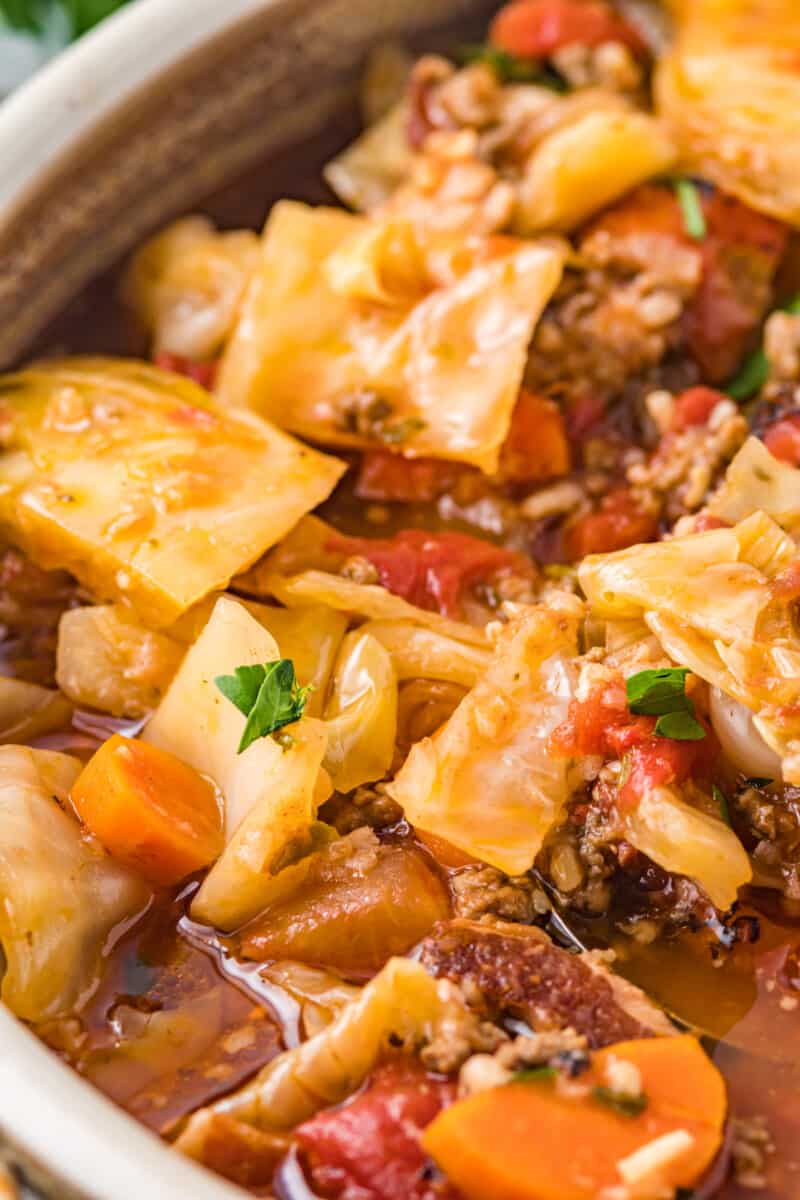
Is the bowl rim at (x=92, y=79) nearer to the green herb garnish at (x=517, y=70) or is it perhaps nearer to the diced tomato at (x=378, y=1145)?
the green herb garnish at (x=517, y=70)

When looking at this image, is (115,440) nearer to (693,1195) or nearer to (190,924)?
(190,924)

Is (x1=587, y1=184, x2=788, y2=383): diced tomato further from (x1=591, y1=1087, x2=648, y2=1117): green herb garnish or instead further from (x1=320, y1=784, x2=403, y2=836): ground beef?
(x1=591, y1=1087, x2=648, y2=1117): green herb garnish

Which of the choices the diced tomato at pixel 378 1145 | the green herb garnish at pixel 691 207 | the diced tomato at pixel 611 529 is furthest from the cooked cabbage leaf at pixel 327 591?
the green herb garnish at pixel 691 207

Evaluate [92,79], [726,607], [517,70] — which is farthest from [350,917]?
[517,70]

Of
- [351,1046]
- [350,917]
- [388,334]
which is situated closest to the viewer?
[351,1046]

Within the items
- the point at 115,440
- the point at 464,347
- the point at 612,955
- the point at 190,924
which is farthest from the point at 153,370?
the point at 612,955

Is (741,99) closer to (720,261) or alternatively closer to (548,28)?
(720,261)
